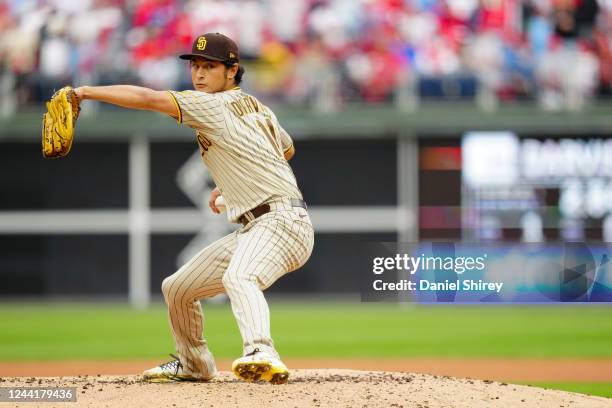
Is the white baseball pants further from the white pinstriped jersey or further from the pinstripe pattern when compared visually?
the white pinstriped jersey

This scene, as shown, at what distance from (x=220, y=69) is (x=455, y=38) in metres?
11.7

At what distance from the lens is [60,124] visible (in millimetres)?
4805

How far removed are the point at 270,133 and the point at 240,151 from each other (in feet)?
0.89

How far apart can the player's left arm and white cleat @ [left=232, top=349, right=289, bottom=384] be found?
1140mm

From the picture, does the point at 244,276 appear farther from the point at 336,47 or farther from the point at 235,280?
the point at 336,47

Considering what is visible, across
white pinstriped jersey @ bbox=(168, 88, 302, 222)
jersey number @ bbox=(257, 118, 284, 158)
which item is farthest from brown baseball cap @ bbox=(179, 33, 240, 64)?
jersey number @ bbox=(257, 118, 284, 158)

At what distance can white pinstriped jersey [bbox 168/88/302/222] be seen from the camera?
511 centimetres

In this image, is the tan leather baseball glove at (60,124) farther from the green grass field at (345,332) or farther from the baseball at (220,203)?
the green grass field at (345,332)

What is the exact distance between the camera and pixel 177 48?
16.4 meters

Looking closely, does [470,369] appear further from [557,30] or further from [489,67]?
[557,30]

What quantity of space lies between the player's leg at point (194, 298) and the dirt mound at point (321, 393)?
14 centimetres

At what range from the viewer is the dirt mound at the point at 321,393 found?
4941 mm

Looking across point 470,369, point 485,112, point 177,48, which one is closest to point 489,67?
point 485,112

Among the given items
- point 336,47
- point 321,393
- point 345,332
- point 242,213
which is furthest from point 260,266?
point 336,47
